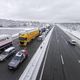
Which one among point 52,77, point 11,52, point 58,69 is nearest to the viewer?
point 52,77

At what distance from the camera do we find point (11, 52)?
80.2 feet

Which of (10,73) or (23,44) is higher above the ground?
(10,73)

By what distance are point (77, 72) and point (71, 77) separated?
201 cm

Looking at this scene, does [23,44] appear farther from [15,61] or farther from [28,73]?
[28,73]

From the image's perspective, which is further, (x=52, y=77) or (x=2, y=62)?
(x=2, y=62)

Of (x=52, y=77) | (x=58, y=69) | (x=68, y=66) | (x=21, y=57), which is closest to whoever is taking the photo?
(x=52, y=77)

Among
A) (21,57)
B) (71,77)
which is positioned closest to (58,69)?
(71,77)

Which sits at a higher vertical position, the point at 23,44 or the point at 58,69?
the point at 58,69

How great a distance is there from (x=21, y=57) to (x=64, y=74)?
27.7 ft

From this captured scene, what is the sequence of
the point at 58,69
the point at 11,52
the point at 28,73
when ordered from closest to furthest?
the point at 28,73
the point at 58,69
the point at 11,52

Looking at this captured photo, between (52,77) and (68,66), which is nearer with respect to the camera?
(52,77)

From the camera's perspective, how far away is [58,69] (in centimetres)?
1758

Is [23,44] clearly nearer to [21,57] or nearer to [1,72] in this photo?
[21,57]

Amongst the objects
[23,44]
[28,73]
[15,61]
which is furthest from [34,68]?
[23,44]
